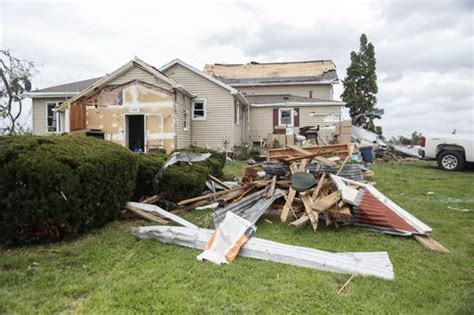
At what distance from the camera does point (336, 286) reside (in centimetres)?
350

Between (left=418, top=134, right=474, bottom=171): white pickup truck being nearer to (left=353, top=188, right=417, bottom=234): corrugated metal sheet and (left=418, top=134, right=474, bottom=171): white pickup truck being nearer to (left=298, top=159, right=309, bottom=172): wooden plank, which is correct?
(left=298, top=159, right=309, bottom=172): wooden plank

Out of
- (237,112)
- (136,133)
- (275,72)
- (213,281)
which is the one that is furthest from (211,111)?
(213,281)

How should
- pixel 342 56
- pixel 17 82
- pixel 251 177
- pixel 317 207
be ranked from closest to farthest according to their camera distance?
pixel 317 207
pixel 251 177
pixel 17 82
pixel 342 56

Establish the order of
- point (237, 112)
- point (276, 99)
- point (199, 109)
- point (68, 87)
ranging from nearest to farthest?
point (199, 109)
point (237, 112)
point (68, 87)
point (276, 99)

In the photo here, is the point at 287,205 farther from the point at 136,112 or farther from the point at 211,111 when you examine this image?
the point at 211,111

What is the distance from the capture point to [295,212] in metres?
6.27

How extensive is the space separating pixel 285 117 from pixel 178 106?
25.7ft

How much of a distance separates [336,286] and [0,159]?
162 inches

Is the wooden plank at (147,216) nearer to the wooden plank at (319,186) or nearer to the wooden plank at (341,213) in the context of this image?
the wooden plank at (319,186)

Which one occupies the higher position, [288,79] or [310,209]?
[288,79]

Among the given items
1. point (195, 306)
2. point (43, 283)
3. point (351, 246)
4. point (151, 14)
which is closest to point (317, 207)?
point (351, 246)

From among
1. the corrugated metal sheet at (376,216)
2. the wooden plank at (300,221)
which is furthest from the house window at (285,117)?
the wooden plank at (300,221)

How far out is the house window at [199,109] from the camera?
747 inches

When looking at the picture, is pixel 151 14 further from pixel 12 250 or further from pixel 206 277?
pixel 206 277
